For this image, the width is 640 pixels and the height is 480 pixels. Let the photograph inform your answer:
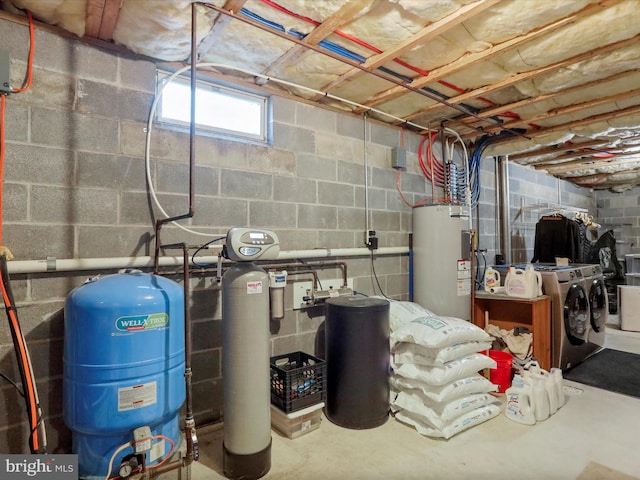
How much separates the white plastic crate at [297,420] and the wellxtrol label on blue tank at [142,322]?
945 millimetres

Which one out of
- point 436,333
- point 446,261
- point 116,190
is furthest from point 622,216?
point 116,190

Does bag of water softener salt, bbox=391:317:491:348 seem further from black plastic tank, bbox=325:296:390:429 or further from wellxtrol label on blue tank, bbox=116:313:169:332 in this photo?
wellxtrol label on blue tank, bbox=116:313:169:332

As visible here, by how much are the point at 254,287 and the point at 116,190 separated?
942mm

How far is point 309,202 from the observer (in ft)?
9.02

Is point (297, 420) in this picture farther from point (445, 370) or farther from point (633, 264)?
point (633, 264)

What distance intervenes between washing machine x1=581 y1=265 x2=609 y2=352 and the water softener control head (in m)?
3.24

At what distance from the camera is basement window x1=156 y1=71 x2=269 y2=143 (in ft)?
7.35

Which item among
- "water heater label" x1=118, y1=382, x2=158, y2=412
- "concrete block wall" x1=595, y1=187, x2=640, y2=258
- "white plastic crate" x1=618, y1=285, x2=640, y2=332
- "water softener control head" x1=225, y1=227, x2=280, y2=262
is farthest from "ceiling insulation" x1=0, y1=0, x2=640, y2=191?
"concrete block wall" x1=595, y1=187, x2=640, y2=258

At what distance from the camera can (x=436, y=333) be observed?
2.25 m

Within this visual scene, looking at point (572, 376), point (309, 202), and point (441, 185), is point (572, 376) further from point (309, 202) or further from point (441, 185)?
point (309, 202)

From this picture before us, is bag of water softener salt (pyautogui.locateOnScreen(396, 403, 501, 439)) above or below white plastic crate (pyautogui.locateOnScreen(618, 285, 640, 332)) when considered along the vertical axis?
below

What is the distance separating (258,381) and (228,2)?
5.88ft

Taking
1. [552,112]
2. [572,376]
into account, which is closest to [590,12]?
[552,112]

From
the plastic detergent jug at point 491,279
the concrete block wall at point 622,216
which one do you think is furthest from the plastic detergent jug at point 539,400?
the concrete block wall at point 622,216
